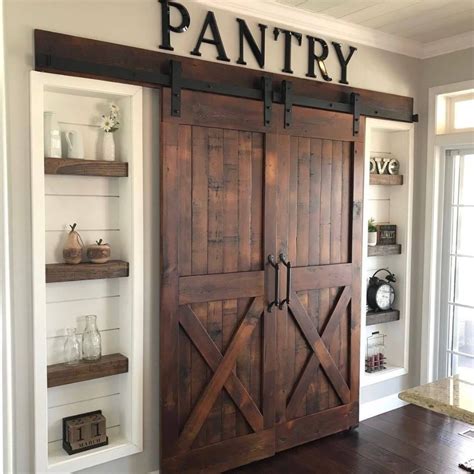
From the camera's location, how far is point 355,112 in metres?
3.62

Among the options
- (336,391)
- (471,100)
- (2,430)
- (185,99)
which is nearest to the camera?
(2,430)

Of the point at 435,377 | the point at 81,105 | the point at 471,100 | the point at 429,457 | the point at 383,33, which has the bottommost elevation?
the point at 429,457

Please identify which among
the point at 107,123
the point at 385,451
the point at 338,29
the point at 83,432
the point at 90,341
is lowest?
the point at 385,451

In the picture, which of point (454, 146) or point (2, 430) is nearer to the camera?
point (2, 430)

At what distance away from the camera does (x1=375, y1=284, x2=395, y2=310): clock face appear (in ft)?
13.3

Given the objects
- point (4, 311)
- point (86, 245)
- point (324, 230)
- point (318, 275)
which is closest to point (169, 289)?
point (86, 245)

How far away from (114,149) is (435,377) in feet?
9.97

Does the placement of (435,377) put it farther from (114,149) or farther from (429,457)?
(114,149)

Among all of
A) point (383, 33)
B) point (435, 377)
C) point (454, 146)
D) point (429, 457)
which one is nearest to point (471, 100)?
point (454, 146)

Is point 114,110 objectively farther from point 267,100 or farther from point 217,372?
point 217,372

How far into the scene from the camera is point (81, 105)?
9.08 ft

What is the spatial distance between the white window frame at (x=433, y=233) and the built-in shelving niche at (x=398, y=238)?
13 centimetres

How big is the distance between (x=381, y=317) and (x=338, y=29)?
2.10 m

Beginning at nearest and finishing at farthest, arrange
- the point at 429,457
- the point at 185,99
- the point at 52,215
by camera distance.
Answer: the point at 52,215, the point at 185,99, the point at 429,457
